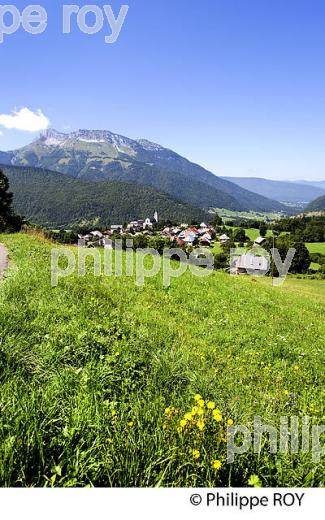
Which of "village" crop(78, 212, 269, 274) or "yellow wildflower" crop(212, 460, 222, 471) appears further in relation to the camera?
"village" crop(78, 212, 269, 274)

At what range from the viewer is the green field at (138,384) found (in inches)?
122

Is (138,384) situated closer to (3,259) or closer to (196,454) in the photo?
(196,454)

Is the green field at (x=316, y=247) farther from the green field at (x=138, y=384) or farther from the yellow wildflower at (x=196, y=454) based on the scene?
the yellow wildflower at (x=196, y=454)

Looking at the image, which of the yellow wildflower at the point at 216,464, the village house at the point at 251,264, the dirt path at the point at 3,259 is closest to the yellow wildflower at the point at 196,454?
the yellow wildflower at the point at 216,464

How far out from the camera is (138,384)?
16.9 feet

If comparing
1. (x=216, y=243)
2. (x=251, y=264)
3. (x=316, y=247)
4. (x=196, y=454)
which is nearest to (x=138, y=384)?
(x=196, y=454)

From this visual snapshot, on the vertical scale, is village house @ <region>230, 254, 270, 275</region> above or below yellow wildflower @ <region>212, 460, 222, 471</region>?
below

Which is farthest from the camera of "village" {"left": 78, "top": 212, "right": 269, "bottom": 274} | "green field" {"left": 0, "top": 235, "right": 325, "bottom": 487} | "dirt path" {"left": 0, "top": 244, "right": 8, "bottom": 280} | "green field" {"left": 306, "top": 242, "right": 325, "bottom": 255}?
"green field" {"left": 306, "top": 242, "right": 325, "bottom": 255}

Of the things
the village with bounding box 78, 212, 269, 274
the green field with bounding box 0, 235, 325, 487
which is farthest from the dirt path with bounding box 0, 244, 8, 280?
the village with bounding box 78, 212, 269, 274

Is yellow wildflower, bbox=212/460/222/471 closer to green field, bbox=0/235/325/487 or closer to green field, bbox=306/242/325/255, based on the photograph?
green field, bbox=0/235/325/487

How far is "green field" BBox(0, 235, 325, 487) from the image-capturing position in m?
3.10

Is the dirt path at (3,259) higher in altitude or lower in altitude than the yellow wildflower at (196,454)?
higher
